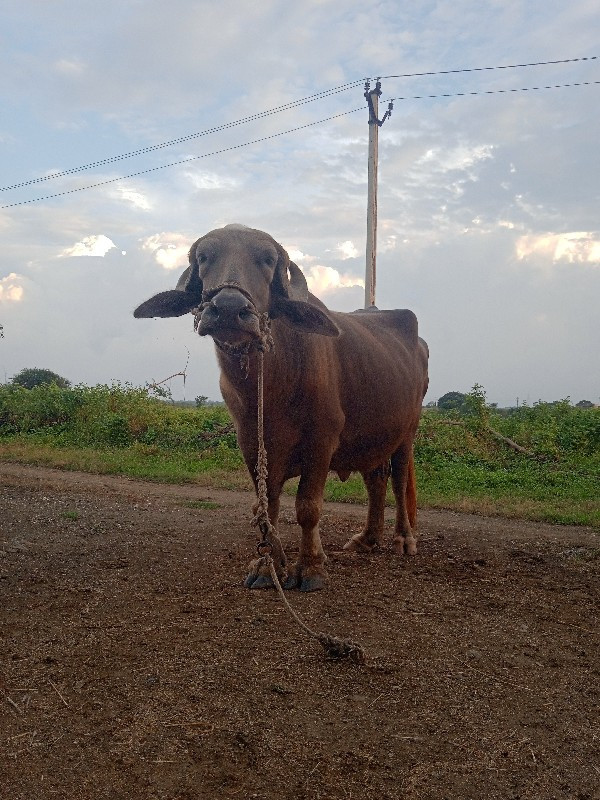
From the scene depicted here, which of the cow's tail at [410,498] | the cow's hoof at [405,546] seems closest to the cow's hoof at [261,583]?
the cow's hoof at [405,546]

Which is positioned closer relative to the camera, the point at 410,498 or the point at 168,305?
the point at 168,305

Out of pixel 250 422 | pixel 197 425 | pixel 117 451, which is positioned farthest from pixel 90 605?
pixel 197 425

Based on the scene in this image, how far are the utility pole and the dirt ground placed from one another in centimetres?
820

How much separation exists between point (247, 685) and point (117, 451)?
32.9ft

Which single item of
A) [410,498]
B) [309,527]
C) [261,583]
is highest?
[410,498]

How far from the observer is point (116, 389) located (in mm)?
14992

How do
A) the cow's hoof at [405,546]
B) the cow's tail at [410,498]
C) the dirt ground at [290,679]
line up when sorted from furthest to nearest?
the cow's tail at [410,498], the cow's hoof at [405,546], the dirt ground at [290,679]

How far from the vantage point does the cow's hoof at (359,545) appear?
5578mm

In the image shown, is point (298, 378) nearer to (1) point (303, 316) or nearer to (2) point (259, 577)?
(1) point (303, 316)

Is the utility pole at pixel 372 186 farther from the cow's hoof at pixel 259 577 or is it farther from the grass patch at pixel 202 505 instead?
the cow's hoof at pixel 259 577

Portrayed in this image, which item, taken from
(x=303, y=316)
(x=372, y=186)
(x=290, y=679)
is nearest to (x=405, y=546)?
(x=303, y=316)

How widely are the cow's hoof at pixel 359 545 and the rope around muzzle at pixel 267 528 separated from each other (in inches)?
57.7

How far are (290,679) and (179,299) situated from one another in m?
2.07

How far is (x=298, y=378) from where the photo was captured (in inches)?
165
